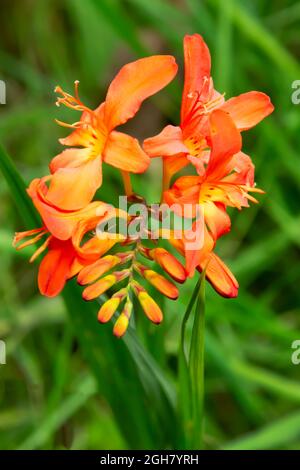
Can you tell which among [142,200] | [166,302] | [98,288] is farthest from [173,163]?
[166,302]

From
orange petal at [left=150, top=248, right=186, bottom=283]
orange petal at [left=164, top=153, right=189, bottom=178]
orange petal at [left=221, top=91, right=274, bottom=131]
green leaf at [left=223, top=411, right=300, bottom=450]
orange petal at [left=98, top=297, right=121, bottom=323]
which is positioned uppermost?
orange petal at [left=221, top=91, right=274, bottom=131]

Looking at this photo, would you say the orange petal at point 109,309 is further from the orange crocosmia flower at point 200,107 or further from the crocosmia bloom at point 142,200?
the orange crocosmia flower at point 200,107

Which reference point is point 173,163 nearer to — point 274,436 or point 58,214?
point 58,214

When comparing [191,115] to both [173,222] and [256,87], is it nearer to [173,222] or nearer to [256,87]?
[173,222]

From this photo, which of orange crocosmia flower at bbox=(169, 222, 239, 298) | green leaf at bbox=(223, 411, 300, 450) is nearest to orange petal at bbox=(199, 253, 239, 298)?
orange crocosmia flower at bbox=(169, 222, 239, 298)

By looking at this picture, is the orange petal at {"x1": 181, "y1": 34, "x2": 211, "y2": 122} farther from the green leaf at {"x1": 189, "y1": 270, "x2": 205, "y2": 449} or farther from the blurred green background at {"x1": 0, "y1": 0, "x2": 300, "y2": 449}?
the blurred green background at {"x1": 0, "y1": 0, "x2": 300, "y2": 449}

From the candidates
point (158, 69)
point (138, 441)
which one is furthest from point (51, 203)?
point (138, 441)
